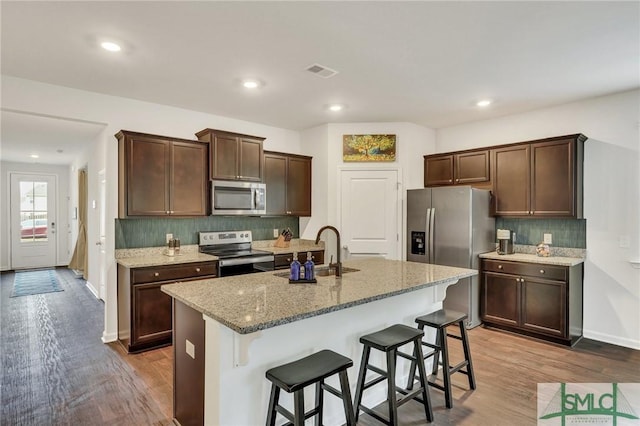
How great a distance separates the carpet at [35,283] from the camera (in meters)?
6.05

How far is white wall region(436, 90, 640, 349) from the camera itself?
3.73m

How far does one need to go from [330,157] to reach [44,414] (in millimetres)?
4009

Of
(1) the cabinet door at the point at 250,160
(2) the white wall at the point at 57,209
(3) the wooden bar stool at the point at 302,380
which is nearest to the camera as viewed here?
(3) the wooden bar stool at the point at 302,380

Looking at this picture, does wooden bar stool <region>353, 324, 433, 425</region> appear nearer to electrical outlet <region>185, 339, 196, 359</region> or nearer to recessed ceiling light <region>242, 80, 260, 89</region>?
electrical outlet <region>185, 339, 196, 359</region>

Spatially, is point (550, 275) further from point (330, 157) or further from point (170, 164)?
point (170, 164)

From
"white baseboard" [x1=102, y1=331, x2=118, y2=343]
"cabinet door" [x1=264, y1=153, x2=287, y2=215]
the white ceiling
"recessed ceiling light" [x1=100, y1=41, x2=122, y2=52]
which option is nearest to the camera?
the white ceiling

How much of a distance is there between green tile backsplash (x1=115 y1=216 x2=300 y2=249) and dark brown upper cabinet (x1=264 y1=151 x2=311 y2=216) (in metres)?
0.33

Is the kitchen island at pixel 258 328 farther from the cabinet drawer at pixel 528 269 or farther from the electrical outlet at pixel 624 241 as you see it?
the electrical outlet at pixel 624 241

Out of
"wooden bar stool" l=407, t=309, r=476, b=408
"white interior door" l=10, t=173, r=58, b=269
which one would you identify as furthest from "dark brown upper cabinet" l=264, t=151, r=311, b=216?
"white interior door" l=10, t=173, r=58, b=269

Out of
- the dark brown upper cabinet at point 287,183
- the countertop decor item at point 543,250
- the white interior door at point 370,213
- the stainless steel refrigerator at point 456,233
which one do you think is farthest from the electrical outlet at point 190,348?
the countertop decor item at point 543,250

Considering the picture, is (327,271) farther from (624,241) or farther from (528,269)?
(624,241)

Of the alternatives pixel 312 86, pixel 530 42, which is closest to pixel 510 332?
pixel 530 42

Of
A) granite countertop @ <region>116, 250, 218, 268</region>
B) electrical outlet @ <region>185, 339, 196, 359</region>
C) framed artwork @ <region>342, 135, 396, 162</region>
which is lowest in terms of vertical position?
electrical outlet @ <region>185, 339, 196, 359</region>

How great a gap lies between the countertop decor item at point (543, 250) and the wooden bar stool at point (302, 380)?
335 cm
